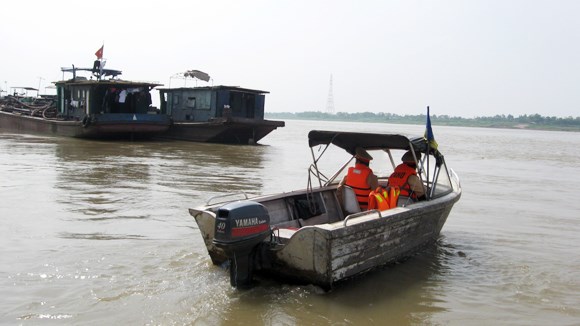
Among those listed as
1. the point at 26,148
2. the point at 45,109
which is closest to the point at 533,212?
the point at 26,148

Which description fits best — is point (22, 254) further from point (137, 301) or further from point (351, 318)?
point (351, 318)

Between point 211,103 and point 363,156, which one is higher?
point 211,103

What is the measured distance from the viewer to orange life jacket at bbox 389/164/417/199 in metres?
6.91

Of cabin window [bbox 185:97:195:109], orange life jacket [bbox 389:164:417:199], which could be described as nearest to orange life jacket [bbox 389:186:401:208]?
orange life jacket [bbox 389:164:417:199]

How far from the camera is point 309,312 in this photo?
468 centimetres

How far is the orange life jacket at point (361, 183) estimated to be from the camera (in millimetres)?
6922

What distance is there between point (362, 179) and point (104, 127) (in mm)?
17103

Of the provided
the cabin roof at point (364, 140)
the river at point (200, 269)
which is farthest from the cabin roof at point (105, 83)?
the cabin roof at point (364, 140)

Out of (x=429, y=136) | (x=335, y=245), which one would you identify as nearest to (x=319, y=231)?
(x=335, y=245)

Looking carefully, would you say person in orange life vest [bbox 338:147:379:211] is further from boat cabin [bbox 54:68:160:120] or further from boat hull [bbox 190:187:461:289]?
boat cabin [bbox 54:68:160:120]

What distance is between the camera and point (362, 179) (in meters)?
6.95

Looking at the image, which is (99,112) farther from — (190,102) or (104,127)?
(190,102)

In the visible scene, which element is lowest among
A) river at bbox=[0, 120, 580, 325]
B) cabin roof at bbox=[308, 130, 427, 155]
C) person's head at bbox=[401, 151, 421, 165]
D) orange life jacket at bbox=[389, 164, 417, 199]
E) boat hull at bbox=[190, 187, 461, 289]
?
river at bbox=[0, 120, 580, 325]

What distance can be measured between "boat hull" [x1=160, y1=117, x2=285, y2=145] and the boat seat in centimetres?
1553
